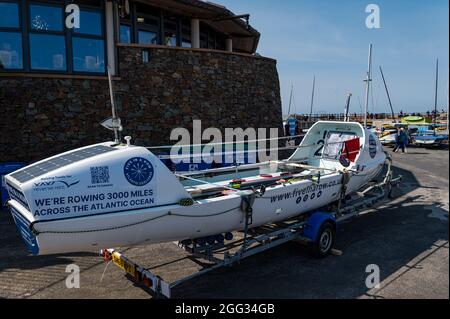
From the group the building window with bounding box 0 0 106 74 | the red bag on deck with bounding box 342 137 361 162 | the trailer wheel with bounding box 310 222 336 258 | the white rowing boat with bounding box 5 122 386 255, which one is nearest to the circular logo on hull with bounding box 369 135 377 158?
the red bag on deck with bounding box 342 137 361 162

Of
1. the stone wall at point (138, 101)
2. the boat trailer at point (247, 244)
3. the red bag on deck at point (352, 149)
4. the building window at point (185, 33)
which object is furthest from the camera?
the building window at point (185, 33)

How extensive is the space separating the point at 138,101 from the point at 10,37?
441 centimetres

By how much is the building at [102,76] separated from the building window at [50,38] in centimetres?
3

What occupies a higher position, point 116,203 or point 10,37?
point 10,37

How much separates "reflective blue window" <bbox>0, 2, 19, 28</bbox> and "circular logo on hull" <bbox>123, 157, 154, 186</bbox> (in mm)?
9850

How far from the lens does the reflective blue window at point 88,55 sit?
12547 mm

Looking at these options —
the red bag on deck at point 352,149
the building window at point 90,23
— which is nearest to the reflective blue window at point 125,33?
the building window at point 90,23

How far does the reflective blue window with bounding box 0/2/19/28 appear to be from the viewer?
38.0ft

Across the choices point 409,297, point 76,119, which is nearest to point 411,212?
point 409,297

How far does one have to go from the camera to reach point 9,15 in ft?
38.2

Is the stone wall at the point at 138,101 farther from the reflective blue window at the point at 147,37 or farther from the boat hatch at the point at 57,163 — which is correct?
the boat hatch at the point at 57,163

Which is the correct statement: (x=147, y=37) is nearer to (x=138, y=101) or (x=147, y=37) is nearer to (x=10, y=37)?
(x=138, y=101)

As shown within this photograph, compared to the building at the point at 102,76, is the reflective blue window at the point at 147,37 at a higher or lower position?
higher

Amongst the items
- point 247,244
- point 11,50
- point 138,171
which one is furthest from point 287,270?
point 11,50
